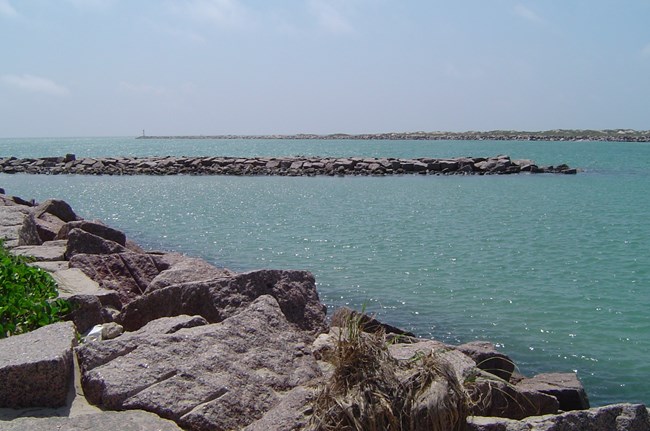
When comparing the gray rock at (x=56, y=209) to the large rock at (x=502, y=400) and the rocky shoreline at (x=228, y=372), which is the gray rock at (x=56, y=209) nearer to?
the rocky shoreline at (x=228, y=372)

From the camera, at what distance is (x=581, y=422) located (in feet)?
11.9

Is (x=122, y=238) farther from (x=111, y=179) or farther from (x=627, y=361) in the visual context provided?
(x=111, y=179)

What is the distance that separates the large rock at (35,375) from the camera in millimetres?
4051

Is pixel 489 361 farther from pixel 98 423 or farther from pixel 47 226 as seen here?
pixel 47 226

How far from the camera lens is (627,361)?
28.8 ft

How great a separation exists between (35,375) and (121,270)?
180 inches

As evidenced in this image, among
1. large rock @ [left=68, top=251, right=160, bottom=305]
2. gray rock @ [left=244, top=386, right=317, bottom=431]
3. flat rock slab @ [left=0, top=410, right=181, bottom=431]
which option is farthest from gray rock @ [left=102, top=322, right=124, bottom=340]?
gray rock @ [left=244, top=386, right=317, bottom=431]

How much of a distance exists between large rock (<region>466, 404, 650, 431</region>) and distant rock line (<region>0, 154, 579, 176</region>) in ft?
118

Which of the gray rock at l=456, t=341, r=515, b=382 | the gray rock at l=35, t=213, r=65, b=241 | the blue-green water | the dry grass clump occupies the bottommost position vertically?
the blue-green water

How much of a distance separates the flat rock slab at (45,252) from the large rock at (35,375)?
4.78 m

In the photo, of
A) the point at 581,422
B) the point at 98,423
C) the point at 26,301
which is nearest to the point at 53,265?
the point at 26,301

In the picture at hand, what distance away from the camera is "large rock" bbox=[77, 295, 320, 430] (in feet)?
13.4

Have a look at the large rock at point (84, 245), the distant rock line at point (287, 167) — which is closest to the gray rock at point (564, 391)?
the large rock at point (84, 245)

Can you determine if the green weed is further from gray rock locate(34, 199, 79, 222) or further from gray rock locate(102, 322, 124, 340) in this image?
gray rock locate(34, 199, 79, 222)
